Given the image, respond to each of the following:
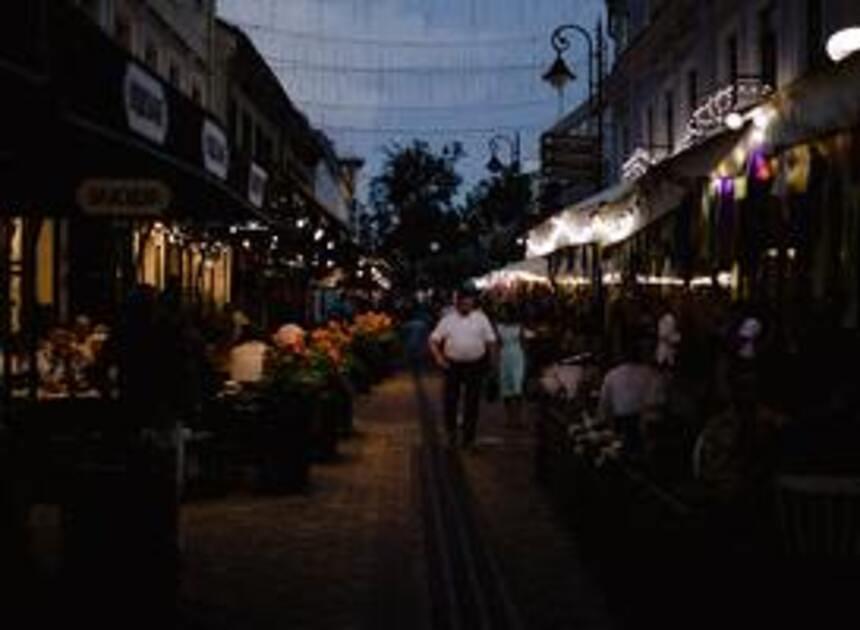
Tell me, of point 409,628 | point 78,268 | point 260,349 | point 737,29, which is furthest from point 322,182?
point 409,628

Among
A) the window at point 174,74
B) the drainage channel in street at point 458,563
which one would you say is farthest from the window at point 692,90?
the drainage channel in street at point 458,563

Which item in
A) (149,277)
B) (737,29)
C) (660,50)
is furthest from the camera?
(660,50)

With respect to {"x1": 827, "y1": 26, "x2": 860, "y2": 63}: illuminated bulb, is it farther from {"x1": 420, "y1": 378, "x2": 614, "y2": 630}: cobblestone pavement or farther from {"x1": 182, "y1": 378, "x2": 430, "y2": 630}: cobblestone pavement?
{"x1": 182, "y1": 378, "x2": 430, "y2": 630}: cobblestone pavement

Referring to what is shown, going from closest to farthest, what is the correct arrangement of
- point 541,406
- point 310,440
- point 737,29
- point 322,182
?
point 310,440 < point 541,406 < point 737,29 < point 322,182

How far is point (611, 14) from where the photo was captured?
39.9 metres

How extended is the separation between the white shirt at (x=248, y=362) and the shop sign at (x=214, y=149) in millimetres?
6288

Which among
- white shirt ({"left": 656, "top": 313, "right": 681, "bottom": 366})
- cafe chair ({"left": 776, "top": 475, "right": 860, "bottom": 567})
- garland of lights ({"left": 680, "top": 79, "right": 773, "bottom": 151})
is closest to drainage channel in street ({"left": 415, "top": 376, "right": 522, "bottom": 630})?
cafe chair ({"left": 776, "top": 475, "right": 860, "bottom": 567})

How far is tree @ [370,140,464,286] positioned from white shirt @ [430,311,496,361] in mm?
79832

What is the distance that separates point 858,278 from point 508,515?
5.42m

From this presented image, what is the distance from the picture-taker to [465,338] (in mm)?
19578

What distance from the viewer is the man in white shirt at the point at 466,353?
64.1ft

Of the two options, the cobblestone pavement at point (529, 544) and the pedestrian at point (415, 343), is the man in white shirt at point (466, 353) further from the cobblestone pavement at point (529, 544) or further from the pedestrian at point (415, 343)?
the pedestrian at point (415, 343)

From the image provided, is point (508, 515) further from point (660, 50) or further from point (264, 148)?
point (264, 148)

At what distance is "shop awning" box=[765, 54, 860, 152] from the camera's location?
751cm
